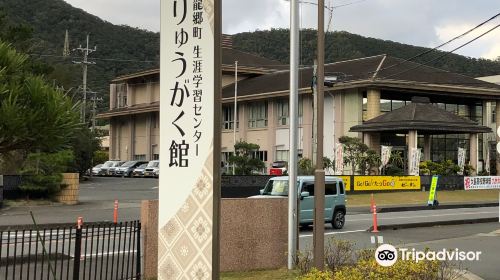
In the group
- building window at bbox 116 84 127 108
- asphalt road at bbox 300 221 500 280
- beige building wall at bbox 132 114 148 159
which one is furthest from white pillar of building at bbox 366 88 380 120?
building window at bbox 116 84 127 108

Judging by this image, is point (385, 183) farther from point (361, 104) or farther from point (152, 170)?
point (152, 170)

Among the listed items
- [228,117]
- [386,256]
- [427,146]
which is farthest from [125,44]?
[386,256]

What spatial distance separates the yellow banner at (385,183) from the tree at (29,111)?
3376 cm

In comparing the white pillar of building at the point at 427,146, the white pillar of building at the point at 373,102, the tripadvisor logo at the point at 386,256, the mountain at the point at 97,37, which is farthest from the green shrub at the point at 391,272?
the mountain at the point at 97,37

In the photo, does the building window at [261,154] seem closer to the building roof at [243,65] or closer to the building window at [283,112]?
the building window at [283,112]

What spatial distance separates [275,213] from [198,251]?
5421 mm

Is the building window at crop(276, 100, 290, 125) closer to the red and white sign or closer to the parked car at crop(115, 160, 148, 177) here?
the parked car at crop(115, 160, 148, 177)

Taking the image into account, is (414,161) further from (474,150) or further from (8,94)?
(8,94)

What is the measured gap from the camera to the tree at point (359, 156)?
4131 centimetres

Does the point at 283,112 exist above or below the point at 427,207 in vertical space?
above

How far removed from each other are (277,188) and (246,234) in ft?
31.3

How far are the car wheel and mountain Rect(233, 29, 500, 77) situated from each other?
4704 centimetres

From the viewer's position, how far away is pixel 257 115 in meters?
56.3

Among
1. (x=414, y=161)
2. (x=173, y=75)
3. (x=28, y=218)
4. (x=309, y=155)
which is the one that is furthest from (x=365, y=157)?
(x=173, y=75)
